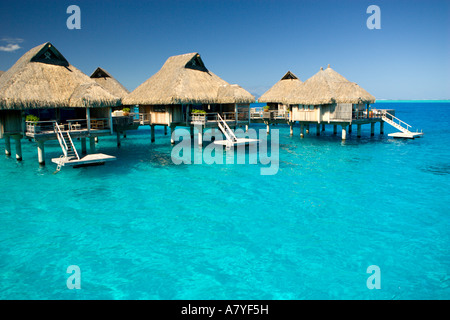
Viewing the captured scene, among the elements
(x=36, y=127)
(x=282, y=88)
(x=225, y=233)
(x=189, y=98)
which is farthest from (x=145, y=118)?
(x=225, y=233)

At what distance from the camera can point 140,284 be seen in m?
9.02

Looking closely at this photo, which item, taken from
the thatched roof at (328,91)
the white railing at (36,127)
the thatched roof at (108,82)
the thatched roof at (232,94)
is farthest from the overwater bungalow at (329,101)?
the white railing at (36,127)

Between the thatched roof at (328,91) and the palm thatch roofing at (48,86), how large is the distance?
1947 cm

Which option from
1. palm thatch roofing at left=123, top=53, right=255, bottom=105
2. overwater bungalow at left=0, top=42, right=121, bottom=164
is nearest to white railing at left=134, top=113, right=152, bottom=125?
palm thatch roofing at left=123, top=53, right=255, bottom=105

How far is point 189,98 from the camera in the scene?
27906 millimetres

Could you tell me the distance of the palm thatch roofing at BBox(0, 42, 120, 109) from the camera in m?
20.8

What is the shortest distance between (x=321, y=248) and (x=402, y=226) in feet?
12.9

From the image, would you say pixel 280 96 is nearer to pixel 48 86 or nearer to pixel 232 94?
pixel 232 94

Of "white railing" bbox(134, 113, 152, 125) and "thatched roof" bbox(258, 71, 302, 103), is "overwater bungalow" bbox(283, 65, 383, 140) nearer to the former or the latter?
"thatched roof" bbox(258, 71, 302, 103)

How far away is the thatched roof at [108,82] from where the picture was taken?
36.7m

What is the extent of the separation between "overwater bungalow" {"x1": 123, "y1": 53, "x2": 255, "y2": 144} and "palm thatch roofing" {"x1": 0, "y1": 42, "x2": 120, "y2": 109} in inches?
254

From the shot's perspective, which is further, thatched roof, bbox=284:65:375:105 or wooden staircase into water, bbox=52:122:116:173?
thatched roof, bbox=284:65:375:105

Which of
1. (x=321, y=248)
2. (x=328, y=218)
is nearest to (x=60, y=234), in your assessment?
(x=321, y=248)
